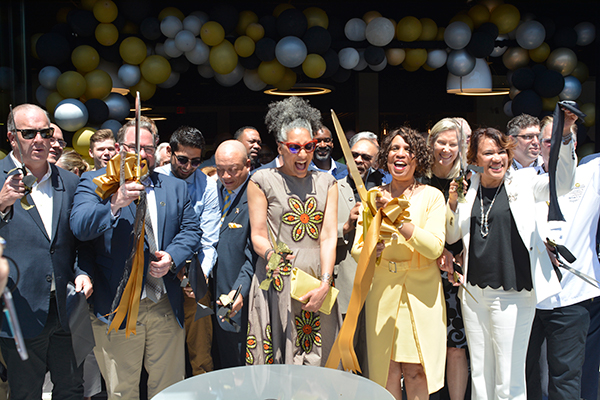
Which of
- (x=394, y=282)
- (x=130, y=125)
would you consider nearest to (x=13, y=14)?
(x=130, y=125)

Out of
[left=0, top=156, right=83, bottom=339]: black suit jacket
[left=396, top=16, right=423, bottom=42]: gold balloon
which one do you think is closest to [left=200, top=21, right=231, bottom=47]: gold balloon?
[left=396, top=16, right=423, bottom=42]: gold balloon

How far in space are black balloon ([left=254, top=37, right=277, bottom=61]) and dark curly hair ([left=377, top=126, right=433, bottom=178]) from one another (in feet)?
9.28

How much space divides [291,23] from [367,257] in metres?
3.59

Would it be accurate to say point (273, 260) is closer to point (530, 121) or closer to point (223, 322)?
point (223, 322)

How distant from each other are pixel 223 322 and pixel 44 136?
1.29 meters

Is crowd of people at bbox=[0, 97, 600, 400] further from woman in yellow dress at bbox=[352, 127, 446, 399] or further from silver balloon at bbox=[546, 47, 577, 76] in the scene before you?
silver balloon at bbox=[546, 47, 577, 76]

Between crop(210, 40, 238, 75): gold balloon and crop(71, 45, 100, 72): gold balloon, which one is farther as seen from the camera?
crop(210, 40, 238, 75): gold balloon

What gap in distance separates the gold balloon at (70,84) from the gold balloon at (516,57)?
4.47 m

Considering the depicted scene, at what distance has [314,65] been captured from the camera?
17.4 feet

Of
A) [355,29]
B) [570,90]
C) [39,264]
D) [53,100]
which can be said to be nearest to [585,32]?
[570,90]

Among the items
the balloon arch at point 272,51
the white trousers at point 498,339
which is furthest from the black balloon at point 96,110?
the white trousers at point 498,339

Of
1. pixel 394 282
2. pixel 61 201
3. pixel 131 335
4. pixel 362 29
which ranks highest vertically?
pixel 362 29

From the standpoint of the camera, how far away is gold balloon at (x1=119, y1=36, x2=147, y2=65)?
514 cm

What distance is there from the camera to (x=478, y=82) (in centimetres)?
573
